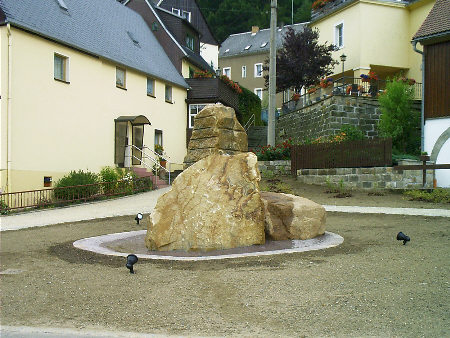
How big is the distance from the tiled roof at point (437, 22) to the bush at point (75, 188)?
1517cm

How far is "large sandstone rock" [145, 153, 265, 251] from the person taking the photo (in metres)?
7.72

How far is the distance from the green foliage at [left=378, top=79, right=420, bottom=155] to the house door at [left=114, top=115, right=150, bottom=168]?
1204 cm

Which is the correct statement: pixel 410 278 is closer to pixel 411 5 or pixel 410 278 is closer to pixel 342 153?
pixel 342 153

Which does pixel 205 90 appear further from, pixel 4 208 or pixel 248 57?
pixel 248 57

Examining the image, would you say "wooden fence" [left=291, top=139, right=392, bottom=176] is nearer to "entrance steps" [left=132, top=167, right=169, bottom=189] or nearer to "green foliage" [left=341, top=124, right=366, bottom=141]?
"green foliage" [left=341, top=124, right=366, bottom=141]

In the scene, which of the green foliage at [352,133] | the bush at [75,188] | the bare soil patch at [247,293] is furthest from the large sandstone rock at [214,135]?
the green foliage at [352,133]

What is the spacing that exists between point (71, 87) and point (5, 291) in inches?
659

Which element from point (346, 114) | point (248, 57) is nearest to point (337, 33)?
point (346, 114)

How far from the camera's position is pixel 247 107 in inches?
1545

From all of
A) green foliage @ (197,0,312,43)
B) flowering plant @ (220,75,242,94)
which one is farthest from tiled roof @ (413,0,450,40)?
green foliage @ (197,0,312,43)

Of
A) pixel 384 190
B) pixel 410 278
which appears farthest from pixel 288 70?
pixel 410 278

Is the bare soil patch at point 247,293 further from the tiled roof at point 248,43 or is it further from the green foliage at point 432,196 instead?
the tiled roof at point 248,43

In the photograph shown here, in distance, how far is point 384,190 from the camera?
58.6ft

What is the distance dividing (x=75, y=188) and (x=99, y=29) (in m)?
10.3
